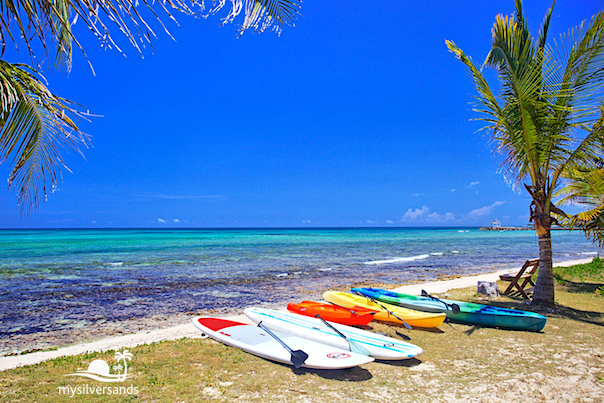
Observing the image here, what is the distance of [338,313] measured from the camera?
22.4 feet

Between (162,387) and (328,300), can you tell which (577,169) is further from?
(162,387)

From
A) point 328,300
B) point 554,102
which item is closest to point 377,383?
point 328,300

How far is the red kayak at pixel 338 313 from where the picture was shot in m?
6.57

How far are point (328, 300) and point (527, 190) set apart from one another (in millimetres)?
5587

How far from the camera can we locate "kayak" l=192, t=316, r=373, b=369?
4595 millimetres

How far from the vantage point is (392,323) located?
6805 mm

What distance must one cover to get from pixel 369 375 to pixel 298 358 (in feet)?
3.26

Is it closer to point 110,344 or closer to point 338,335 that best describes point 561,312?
point 338,335

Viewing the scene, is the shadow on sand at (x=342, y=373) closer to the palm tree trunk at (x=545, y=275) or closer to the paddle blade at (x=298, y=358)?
the paddle blade at (x=298, y=358)

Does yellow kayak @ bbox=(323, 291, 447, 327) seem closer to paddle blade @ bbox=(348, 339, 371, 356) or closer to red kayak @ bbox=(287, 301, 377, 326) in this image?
red kayak @ bbox=(287, 301, 377, 326)

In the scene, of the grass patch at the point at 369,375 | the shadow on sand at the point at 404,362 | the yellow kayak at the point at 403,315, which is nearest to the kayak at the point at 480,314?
the grass patch at the point at 369,375

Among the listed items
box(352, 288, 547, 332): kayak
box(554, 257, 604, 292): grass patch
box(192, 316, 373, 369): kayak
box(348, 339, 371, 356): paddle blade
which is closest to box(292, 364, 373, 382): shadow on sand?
box(192, 316, 373, 369): kayak

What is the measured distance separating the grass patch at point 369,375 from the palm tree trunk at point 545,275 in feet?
6.31

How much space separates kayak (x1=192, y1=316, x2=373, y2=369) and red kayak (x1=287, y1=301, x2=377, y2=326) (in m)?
1.38
